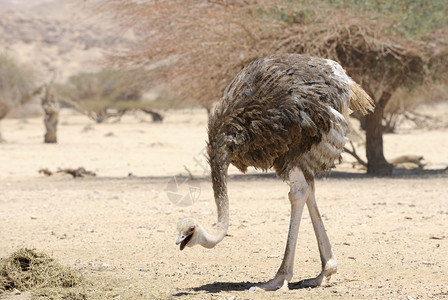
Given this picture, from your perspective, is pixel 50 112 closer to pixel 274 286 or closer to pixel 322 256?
pixel 322 256

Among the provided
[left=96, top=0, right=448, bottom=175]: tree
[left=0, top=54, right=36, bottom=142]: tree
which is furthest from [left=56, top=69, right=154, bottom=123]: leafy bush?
[left=96, top=0, right=448, bottom=175]: tree

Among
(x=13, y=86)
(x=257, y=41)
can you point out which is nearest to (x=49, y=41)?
(x=13, y=86)

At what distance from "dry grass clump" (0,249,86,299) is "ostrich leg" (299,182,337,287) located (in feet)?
5.46

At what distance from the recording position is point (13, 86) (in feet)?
79.7

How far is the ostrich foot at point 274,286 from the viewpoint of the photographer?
4.71 metres

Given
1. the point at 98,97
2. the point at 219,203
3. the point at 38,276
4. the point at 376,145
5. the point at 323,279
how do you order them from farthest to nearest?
the point at 98,97, the point at 376,145, the point at 38,276, the point at 323,279, the point at 219,203

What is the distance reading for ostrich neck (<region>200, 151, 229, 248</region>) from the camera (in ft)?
13.8

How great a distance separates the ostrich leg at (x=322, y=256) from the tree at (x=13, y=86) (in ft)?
61.9

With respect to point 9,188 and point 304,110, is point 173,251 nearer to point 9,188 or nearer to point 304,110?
point 304,110

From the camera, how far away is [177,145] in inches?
828

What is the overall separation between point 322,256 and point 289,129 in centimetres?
102

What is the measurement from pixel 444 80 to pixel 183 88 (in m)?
4.90

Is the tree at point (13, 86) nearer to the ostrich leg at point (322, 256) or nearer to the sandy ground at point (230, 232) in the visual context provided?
the sandy ground at point (230, 232)

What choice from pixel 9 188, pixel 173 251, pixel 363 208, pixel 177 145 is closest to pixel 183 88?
pixel 9 188
